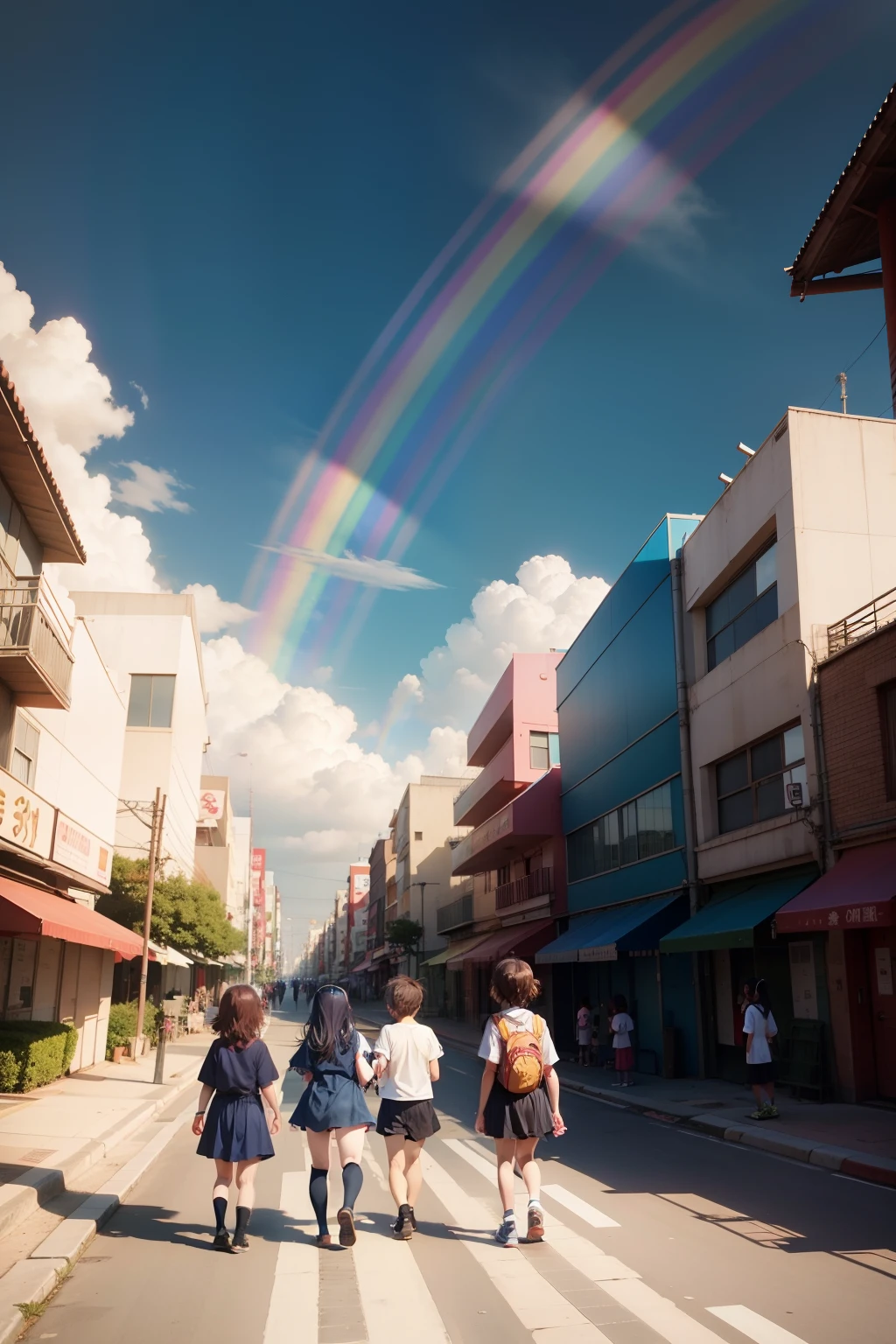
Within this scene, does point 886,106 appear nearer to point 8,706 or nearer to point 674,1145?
point 674,1145

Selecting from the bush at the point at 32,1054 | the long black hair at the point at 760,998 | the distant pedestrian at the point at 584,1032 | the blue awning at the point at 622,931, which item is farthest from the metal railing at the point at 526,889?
the long black hair at the point at 760,998

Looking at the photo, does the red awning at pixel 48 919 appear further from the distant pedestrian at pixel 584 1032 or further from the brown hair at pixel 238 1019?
the distant pedestrian at pixel 584 1032

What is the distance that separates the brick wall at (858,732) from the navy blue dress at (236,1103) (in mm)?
9857

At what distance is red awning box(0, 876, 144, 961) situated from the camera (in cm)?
1293

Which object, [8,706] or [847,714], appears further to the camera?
[8,706]

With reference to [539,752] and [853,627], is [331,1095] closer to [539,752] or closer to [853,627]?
[853,627]

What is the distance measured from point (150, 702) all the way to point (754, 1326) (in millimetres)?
40541

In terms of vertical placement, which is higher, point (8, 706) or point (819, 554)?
point (819, 554)

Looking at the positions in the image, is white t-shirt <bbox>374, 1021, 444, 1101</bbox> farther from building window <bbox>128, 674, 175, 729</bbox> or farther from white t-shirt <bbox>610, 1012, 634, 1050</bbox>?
building window <bbox>128, 674, 175, 729</bbox>

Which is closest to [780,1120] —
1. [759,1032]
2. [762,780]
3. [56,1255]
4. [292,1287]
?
[759,1032]

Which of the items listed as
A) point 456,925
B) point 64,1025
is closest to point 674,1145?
point 64,1025

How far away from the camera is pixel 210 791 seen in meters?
75.1

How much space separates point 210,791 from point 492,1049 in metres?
70.8

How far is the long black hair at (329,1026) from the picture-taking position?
698cm
